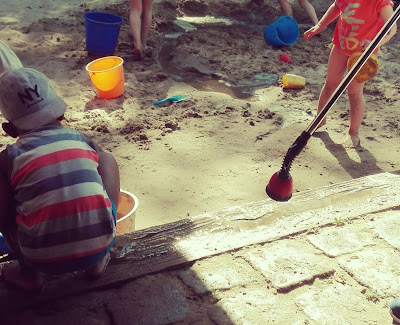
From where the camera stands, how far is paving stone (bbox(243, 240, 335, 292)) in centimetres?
218

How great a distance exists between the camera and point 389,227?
2.55 metres

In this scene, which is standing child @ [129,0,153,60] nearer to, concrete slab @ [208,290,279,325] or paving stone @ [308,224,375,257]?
paving stone @ [308,224,375,257]

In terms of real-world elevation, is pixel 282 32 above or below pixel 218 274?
below

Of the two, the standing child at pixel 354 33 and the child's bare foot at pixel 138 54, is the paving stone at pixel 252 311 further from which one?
the child's bare foot at pixel 138 54

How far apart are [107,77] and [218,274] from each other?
8.38 ft

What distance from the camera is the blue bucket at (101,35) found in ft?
16.3

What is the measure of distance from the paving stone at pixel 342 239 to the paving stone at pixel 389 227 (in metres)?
0.05

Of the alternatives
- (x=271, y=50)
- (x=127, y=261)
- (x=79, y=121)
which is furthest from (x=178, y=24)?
(x=127, y=261)

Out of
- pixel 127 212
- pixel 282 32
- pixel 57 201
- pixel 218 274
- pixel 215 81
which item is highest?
pixel 57 201

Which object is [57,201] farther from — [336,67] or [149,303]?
[336,67]

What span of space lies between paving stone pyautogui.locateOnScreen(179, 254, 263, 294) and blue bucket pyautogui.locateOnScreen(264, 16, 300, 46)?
3.98m

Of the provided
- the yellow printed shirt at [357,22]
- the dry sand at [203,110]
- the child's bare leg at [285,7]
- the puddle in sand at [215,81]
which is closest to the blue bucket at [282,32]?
the dry sand at [203,110]

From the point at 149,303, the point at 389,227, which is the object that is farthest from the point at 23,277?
the point at 389,227

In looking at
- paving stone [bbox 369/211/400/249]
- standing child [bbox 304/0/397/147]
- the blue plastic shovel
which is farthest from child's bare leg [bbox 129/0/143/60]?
paving stone [bbox 369/211/400/249]
